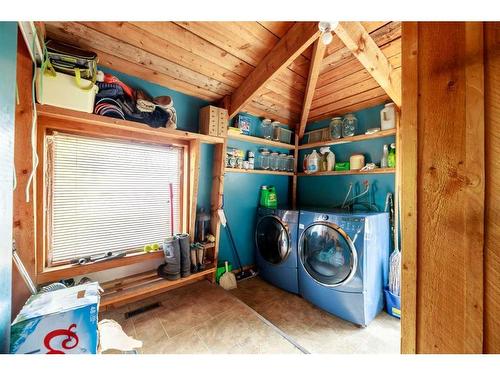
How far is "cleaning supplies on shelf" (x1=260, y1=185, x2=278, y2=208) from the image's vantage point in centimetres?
260

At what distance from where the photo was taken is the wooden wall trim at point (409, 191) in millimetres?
566

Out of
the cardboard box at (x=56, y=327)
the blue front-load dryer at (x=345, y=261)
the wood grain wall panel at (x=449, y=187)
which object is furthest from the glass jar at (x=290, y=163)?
the cardboard box at (x=56, y=327)

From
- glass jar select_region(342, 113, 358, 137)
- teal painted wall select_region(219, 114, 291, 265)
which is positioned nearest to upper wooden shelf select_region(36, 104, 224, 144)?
teal painted wall select_region(219, 114, 291, 265)

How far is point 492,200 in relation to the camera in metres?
0.46

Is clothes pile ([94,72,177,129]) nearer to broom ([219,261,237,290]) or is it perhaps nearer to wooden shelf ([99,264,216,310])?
wooden shelf ([99,264,216,310])

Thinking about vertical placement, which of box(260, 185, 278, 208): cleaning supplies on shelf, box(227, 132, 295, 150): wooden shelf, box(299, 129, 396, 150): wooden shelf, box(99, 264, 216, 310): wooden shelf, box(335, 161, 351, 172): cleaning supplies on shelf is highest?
box(227, 132, 295, 150): wooden shelf

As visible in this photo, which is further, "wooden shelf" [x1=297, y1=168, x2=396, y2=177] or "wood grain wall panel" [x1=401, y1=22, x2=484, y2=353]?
"wooden shelf" [x1=297, y1=168, x2=396, y2=177]

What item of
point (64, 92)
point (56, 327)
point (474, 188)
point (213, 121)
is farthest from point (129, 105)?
point (474, 188)

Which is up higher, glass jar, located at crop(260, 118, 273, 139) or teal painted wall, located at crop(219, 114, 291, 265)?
glass jar, located at crop(260, 118, 273, 139)

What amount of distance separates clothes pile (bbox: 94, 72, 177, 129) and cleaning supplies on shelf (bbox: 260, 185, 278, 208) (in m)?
1.43

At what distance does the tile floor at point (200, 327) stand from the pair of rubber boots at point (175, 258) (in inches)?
10.0

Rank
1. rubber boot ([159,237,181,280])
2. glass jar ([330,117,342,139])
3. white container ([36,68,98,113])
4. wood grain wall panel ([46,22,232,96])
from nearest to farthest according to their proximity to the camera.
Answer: white container ([36,68,98,113])
wood grain wall panel ([46,22,232,96])
rubber boot ([159,237,181,280])
glass jar ([330,117,342,139])
